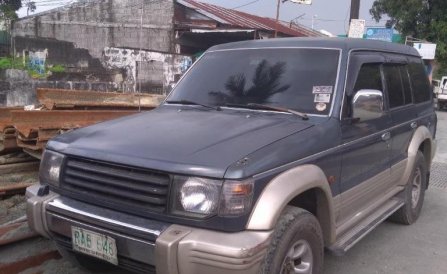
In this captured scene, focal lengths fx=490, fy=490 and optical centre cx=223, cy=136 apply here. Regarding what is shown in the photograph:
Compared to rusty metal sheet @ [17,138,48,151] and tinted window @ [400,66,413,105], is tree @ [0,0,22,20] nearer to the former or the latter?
rusty metal sheet @ [17,138,48,151]

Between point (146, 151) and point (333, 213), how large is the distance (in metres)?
1.45

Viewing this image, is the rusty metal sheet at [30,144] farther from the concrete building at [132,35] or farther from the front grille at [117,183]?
the concrete building at [132,35]

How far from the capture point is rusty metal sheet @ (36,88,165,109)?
6.65 meters

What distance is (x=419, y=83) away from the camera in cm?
565

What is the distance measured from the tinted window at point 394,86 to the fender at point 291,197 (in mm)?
1685

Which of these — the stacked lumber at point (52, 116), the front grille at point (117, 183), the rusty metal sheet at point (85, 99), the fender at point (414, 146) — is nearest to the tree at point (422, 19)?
the rusty metal sheet at point (85, 99)

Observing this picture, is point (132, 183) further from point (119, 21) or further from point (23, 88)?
point (119, 21)

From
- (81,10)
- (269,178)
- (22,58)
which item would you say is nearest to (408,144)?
(269,178)

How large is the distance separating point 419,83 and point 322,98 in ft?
7.93

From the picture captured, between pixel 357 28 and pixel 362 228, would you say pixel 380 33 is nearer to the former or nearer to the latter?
pixel 357 28

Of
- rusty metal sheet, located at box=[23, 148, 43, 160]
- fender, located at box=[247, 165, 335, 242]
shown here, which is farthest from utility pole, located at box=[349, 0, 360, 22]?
fender, located at box=[247, 165, 335, 242]

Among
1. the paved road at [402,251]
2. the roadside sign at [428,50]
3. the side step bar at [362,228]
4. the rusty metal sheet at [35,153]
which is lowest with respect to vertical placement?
the paved road at [402,251]

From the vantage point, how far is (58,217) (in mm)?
3197

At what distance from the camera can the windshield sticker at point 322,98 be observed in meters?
3.76
